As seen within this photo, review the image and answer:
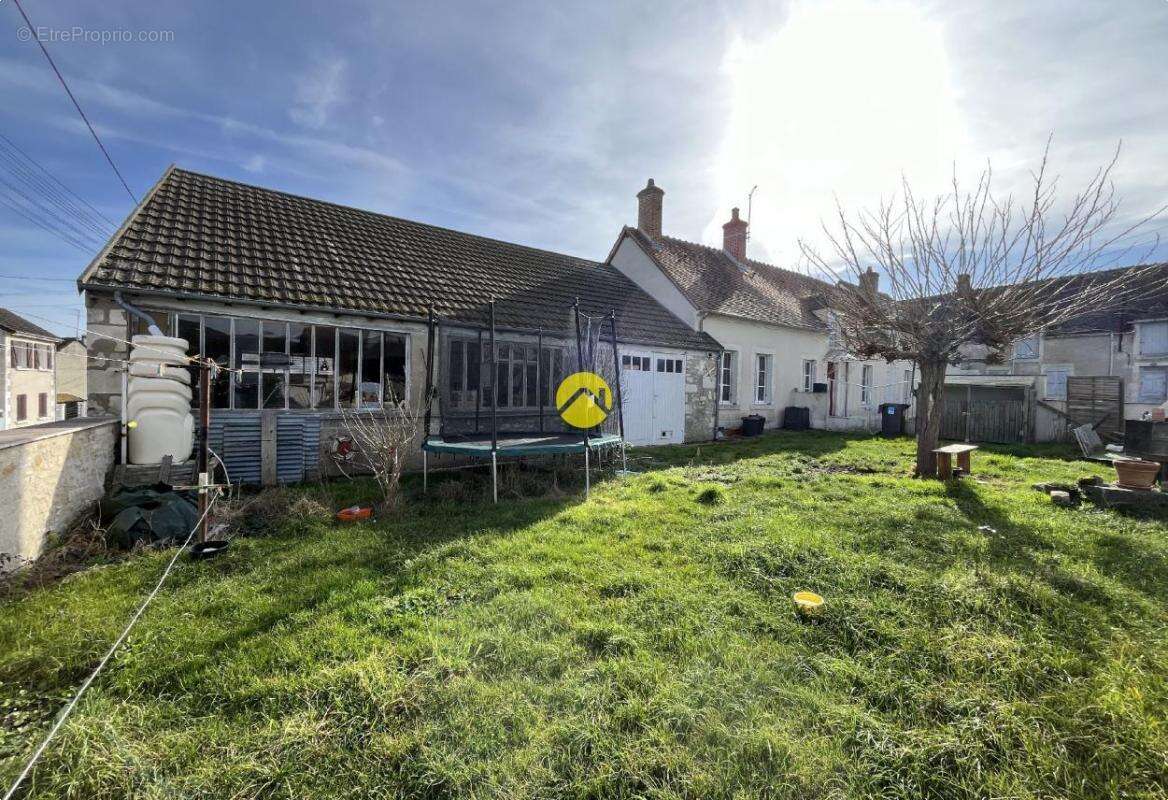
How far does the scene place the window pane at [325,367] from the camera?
7863 mm

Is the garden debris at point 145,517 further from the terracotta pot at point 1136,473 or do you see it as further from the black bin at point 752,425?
the black bin at point 752,425

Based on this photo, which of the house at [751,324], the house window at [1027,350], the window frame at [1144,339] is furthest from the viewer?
the house window at [1027,350]

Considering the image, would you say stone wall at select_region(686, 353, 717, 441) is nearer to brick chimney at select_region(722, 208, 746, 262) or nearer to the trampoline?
the trampoline

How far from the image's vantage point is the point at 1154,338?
17.2 metres

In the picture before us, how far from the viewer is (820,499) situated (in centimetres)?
647

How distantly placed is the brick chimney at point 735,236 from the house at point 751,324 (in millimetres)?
39

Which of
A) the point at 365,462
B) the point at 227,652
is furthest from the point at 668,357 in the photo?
the point at 227,652

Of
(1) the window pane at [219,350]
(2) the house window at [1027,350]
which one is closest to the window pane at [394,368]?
(1) the window pane at [219,350]

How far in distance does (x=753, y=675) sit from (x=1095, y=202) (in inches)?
340

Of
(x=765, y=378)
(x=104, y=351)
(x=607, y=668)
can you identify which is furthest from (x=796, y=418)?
(x=104, y=351)

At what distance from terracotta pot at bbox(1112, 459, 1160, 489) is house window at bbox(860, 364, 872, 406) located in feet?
44.7

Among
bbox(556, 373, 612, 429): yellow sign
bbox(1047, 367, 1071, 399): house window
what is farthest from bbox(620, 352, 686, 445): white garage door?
bbox(1047, 367, 1071, 399): house window

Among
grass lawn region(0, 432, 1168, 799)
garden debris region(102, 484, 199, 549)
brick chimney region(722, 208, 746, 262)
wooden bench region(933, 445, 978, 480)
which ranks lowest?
grass lawn region(0, 432, 1168, 799)

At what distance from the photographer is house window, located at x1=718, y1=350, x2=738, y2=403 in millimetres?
→ 15008
